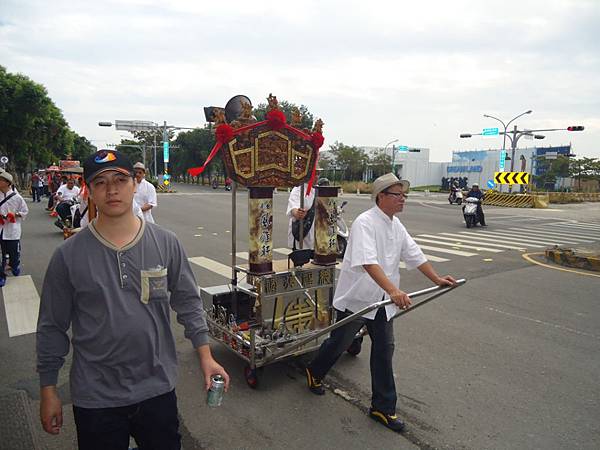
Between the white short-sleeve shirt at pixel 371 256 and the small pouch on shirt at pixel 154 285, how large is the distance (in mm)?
1483

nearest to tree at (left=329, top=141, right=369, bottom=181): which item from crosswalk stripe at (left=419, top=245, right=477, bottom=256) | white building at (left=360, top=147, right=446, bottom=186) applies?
white building at (left=360, top=147, right=446, bottom=186)

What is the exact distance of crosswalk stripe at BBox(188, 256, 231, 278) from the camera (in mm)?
7797

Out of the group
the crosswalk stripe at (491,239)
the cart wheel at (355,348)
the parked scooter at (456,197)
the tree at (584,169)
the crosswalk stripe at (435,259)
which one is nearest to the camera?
the cart wheel at (355,348)

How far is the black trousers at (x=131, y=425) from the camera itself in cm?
180

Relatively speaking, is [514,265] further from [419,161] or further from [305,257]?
[419,161]

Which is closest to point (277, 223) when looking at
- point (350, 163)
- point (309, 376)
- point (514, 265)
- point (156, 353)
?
point (514, 265)

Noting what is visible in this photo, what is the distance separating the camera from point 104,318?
1784 millimetres

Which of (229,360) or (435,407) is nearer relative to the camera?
(435,407)

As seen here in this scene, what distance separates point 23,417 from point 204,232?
9787 mm

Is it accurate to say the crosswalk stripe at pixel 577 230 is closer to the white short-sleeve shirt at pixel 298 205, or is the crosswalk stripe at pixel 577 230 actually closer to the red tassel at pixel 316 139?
the white short-sleeve shirt at pixel 298 205

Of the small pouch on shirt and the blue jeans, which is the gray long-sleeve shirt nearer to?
the small pouch on shirt

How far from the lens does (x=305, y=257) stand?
403 centimetres

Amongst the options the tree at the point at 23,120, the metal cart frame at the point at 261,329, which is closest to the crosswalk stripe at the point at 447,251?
the metal cart frame at the point at 261,329

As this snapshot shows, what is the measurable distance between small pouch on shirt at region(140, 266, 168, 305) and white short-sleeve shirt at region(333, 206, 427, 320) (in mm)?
1483
